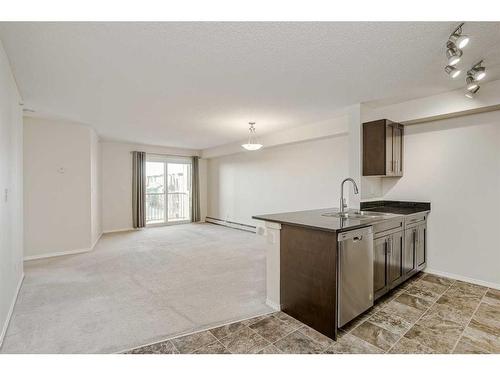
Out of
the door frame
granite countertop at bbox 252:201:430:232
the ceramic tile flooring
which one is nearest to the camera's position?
the ceramic tile flooring

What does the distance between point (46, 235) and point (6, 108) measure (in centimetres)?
295

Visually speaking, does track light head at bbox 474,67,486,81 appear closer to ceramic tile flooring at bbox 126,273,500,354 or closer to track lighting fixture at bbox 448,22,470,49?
track lighting fixture at bbox 448,22,470,49

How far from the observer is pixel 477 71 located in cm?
243

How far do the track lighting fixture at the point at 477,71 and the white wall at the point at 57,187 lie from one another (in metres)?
5.79

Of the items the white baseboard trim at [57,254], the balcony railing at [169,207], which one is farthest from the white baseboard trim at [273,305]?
the balcony railing at [169,207]

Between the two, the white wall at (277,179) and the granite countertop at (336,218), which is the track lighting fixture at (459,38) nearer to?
the granite countertop at (336,218)

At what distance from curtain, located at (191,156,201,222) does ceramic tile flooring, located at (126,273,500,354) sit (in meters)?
6.33

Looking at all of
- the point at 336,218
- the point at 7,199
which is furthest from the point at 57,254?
the point at 336,218

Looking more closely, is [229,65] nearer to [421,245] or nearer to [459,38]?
[459,38]

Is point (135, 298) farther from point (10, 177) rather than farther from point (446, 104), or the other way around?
point (446, 104)

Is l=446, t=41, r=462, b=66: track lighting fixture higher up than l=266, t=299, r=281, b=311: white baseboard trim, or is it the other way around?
l=446, t=41, r=462, b=66: track lighting fixture

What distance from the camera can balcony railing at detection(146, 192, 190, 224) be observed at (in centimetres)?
778

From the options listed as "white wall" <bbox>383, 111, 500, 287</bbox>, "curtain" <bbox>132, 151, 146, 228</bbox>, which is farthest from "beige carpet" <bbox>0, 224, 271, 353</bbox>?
"white wall" <bbox>383, 111, 500, 287</bbox>

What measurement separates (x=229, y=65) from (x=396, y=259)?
2800 mm
